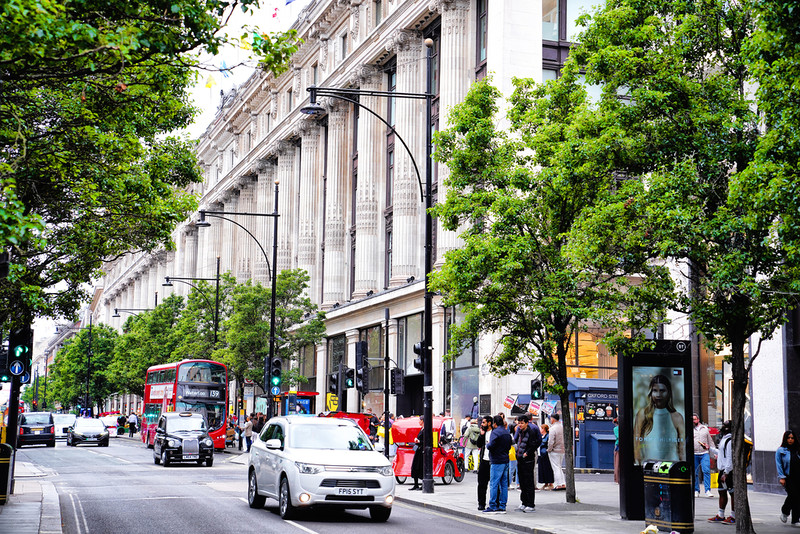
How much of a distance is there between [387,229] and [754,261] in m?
33.8

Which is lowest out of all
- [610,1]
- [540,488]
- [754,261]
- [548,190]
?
[540,488]

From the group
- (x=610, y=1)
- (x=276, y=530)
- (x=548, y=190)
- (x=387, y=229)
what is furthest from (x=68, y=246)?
(x=387, y=229)

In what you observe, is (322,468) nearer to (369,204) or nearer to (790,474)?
(790,474)

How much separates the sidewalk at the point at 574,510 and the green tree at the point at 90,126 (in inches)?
319

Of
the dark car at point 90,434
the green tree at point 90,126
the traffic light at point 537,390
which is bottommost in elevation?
the dark car at point 90,434

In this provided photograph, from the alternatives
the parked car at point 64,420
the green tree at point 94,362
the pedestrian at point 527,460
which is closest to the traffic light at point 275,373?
the pedestrian at point 527,460

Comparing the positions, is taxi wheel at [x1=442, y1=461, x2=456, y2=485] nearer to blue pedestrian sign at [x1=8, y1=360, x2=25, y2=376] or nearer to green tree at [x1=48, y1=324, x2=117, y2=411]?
blue pedestrian sign at [x1=8, y1=360, x2=25, y2=376]

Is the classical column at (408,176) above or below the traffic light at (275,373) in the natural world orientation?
above

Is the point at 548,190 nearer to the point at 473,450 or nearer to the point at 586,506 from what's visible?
the point at 586,506

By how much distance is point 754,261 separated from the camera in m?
13.9

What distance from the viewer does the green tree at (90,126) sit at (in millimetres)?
9164

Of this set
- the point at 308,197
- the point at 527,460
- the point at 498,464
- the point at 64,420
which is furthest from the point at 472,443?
the point at 64,420

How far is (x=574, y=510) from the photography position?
1844cm

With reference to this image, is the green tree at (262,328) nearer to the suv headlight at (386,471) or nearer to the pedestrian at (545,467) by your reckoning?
the pedestrian at (545,467)
